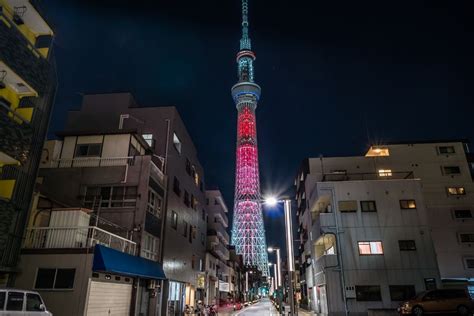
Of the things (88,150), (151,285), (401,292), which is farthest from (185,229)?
(401,292)

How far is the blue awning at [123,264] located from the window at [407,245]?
19497 millimetres

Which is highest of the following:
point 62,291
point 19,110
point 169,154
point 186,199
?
point 169,154

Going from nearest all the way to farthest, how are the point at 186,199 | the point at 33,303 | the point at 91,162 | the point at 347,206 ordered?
the point at 33,303
the point at 91,162
the point at 347,206
the point at 186,199

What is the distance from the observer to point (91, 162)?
22.0m

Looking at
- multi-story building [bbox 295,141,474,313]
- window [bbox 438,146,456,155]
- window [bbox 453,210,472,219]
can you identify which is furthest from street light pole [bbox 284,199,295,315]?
window [bbox 438,146,456,155]

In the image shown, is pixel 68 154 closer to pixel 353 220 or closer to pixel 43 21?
pixel 43 21

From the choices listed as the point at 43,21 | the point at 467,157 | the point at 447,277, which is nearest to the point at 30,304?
the point at 43,21

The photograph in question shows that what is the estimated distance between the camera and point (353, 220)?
27.8 m

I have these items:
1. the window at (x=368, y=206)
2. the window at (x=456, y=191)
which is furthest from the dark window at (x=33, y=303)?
the window at (x=456, y=191)

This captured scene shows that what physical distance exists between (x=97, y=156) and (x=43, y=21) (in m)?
8.76

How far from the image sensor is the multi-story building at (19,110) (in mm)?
14023

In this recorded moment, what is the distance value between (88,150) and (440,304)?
25.0m

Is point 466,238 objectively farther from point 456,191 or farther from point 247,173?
point 247,173

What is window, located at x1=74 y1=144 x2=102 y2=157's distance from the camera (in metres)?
22.3
